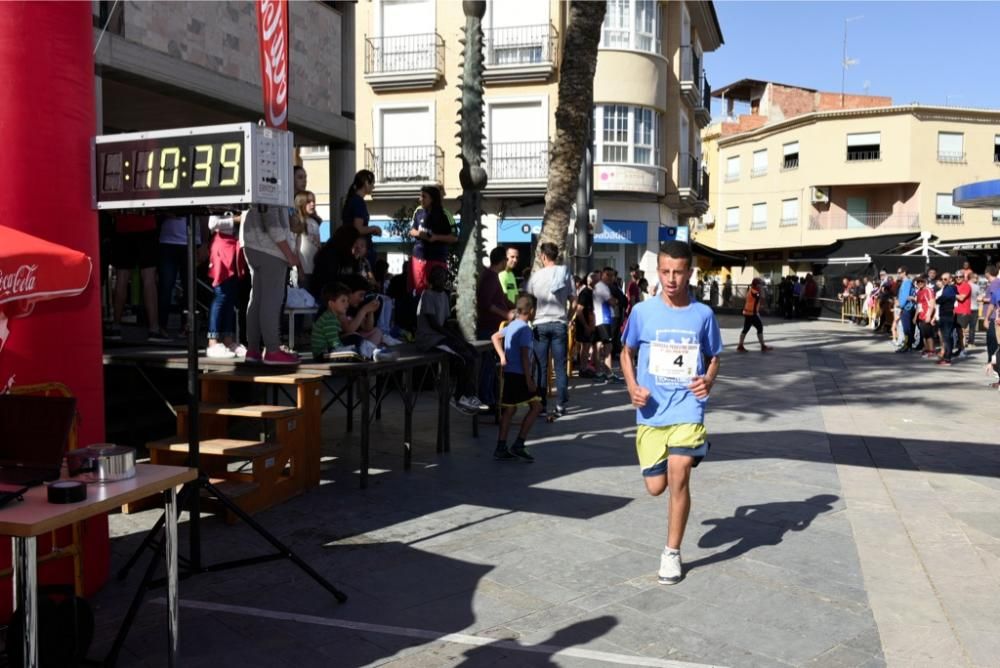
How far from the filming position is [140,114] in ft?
36.3

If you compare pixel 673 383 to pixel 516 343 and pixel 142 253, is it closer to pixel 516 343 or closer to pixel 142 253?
pixel 516 343

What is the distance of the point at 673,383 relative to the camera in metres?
5.05

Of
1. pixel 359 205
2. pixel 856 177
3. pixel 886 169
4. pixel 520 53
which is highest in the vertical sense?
pixel 520 53

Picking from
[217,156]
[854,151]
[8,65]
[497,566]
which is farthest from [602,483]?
[854,151]

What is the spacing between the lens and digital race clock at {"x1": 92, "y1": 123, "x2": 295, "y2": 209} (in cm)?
433

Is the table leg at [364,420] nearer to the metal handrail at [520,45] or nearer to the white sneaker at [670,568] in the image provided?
the white sneaker at [670,568]

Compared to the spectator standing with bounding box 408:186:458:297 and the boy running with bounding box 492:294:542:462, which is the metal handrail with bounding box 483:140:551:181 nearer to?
the spectator standing with bounding box 408:186:458:297

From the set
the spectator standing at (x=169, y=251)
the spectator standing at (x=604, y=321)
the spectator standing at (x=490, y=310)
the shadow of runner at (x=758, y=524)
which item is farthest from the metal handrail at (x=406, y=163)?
the shadow of runner at (x=758, y=524)

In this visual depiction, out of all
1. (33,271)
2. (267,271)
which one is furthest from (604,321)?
(33,271)

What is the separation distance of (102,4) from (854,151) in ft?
145

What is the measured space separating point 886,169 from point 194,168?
46620 millimetres

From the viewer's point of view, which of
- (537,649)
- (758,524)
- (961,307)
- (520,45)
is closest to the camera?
(537,649)

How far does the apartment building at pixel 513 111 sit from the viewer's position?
29125 millimetres

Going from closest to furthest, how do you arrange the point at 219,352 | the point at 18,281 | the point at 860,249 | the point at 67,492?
the point at 67,492, the point at 18,281, the point at 219,352, the point at 860,249
